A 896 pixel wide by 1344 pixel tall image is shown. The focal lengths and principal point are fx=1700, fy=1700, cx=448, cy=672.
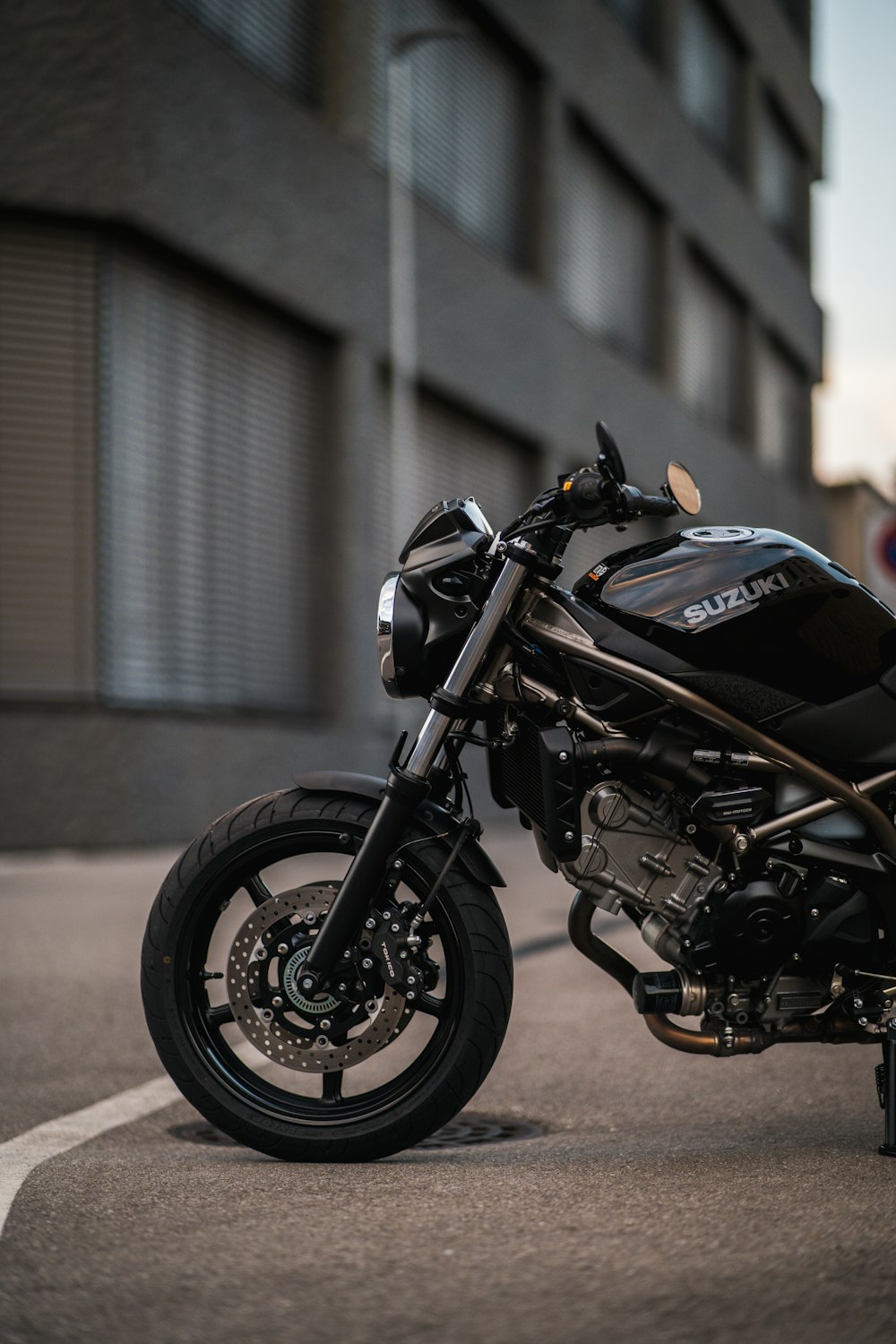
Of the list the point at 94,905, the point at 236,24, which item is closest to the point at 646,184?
the point at 236,24

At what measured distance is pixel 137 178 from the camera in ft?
45.0

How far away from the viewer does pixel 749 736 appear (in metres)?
3.84

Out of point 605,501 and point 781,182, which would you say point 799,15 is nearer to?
point 781,182

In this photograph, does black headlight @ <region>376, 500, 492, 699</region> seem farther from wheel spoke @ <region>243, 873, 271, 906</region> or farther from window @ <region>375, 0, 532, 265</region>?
window @ <region>375, 0, 532, 265</region>

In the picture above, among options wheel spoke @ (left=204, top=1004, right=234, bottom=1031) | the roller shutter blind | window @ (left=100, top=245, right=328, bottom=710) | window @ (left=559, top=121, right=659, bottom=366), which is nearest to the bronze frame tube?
wheel spoke @ (left=204, top=1004, right=234, bottom=1031)

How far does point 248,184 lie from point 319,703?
5.08 metres

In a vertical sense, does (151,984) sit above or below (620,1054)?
above

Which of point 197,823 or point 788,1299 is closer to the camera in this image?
point 788,1299

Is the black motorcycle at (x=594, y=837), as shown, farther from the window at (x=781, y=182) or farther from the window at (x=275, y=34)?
the window at (x=781, y=182)

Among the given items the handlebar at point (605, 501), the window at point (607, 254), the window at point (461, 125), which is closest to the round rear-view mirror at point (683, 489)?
the handlebar at point (605, 501)

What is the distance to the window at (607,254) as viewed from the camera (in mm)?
23422

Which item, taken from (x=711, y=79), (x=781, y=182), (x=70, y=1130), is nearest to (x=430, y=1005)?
(x=70, y=1130)

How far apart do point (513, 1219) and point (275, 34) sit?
591 inches

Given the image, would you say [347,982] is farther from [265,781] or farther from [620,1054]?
[265,781]
